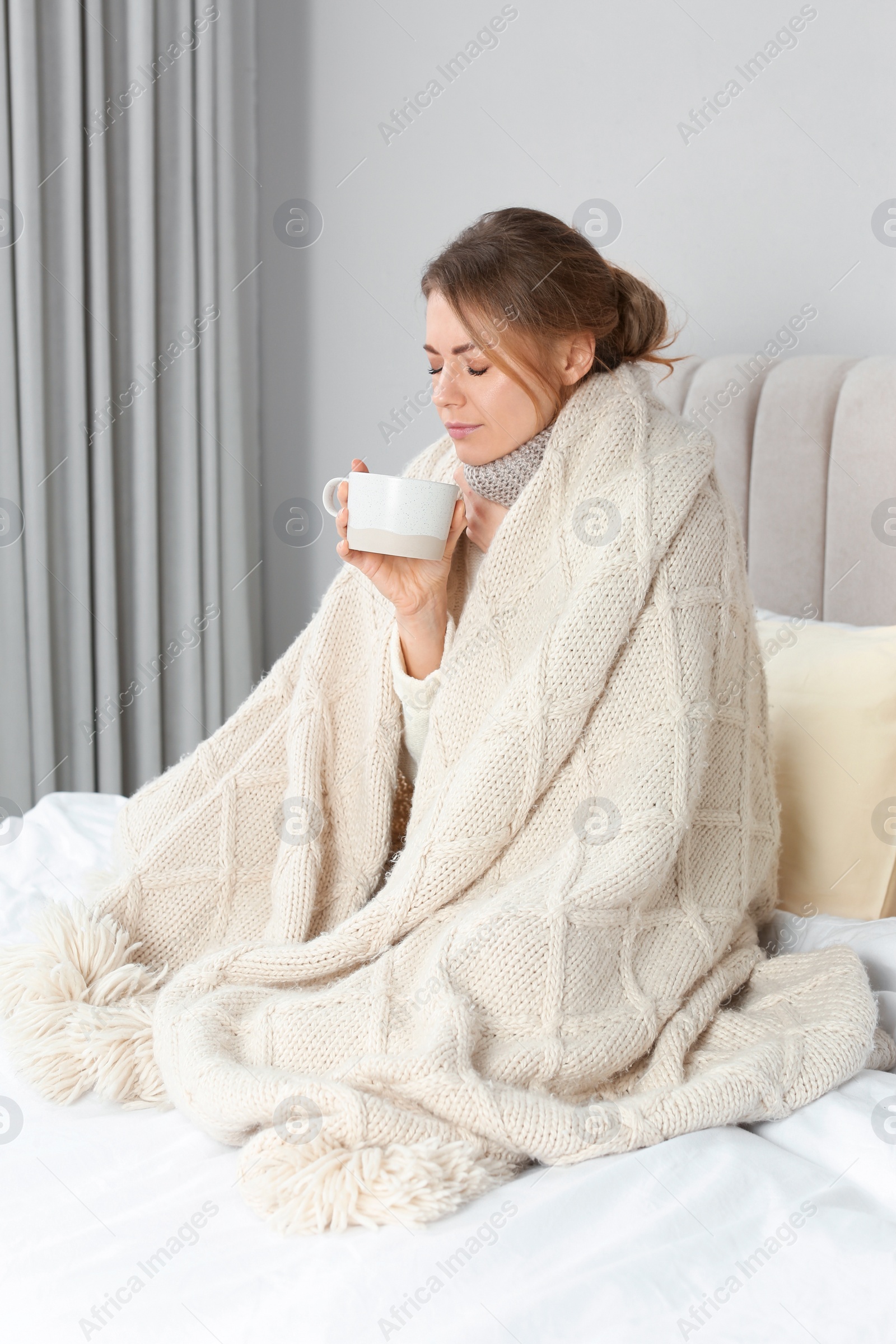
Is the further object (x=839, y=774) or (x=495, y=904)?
(x=839, y=774)

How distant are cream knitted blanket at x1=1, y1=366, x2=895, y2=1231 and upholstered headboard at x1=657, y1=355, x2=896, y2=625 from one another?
452mm

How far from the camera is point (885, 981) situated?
3.59 feet

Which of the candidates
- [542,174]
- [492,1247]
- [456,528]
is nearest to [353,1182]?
[492,1247]

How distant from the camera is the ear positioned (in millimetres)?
1200

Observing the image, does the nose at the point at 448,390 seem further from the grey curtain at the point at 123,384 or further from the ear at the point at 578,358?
the grey curtain at the point at 123,384

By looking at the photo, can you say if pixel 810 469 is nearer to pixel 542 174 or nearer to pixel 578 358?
pixel 578 358

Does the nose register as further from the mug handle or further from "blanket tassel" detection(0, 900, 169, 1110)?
"blanket tassel" detection(0, 900, 169, 1110)

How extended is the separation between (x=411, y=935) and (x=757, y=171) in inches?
53.5

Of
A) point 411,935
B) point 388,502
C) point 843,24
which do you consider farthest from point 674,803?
point 843,24

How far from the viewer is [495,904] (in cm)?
96

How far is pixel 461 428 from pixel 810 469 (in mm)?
648

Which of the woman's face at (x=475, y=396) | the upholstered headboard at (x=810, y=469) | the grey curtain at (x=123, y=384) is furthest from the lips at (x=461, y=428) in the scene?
the grey curtain at (x=123, y=384)

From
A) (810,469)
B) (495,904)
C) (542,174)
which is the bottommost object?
(495,904)

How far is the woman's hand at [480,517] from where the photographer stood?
1.27m
